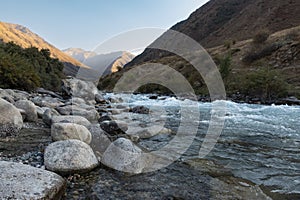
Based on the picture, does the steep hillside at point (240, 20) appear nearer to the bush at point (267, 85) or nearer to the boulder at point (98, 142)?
the bush at point (267, 85)

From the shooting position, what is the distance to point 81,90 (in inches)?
782

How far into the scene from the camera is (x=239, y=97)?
70.9ft

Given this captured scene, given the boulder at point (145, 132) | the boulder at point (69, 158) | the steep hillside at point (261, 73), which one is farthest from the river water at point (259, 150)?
the steep hillside at point (261, 73)

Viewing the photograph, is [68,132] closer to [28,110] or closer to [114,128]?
[114,128]

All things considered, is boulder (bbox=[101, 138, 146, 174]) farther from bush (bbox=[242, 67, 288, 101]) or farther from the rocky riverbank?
bush (bbox=[242, 67, 288, 101])

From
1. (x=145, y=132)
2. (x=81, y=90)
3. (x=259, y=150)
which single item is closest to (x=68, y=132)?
(x=145, y=132)

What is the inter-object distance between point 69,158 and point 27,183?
1.21 meters

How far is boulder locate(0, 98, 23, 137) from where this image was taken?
6.20m

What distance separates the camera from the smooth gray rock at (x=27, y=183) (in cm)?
285

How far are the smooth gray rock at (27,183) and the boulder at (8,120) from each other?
10.3 feet

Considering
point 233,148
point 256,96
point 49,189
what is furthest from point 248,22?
point 49,189

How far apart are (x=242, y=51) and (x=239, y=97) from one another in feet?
63.9

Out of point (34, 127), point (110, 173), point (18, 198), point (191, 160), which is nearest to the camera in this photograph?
point (18, 198)

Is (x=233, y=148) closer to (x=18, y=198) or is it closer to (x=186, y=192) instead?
(x=186, y=192)
